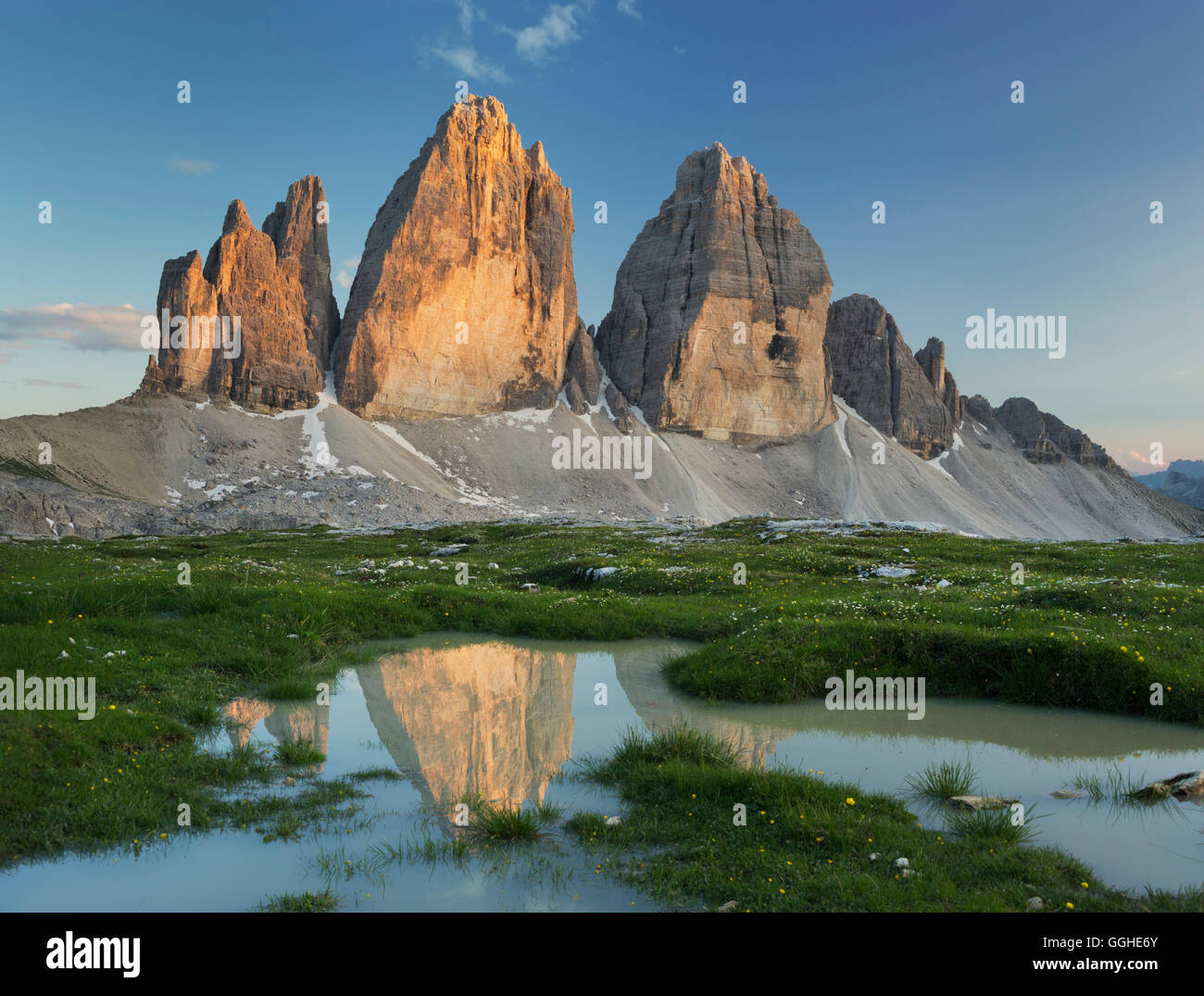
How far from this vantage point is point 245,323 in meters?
136

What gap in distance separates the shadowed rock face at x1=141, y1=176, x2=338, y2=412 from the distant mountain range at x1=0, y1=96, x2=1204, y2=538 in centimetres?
41

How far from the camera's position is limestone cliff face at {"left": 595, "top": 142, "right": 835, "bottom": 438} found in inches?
7023

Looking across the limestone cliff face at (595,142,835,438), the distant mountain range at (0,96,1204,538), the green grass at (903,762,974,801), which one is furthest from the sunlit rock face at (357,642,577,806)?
the limestone cliff face at (595,142,835,438)

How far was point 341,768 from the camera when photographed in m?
9.39

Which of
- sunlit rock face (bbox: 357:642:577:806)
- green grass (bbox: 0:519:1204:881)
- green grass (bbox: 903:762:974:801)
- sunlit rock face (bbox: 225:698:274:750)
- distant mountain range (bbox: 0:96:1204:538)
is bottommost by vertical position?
sunlit rock face (bbox: 357:642:577:806)

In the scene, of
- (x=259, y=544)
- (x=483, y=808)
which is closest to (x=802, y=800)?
(x=483, y=808)

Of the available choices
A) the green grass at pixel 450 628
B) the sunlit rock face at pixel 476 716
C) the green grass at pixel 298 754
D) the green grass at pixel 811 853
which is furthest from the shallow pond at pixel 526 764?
the green grass at pixel 450 628

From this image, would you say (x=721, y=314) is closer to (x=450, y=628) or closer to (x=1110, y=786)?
(x=450, y=628)

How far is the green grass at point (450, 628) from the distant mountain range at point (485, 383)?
72.1 m

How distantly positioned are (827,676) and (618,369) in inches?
6921

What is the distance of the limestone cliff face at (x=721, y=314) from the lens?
178 m

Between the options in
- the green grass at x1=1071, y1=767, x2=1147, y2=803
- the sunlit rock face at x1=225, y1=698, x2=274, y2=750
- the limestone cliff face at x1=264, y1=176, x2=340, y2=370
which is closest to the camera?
the green grass at x1=1071, y1=767, x2=1147, y2=803

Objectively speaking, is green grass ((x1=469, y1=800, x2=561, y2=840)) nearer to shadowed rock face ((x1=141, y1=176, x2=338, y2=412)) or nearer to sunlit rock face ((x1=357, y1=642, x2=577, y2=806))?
sunlit rock face ((x1=357, y1=642, x2=577, y2=806))
